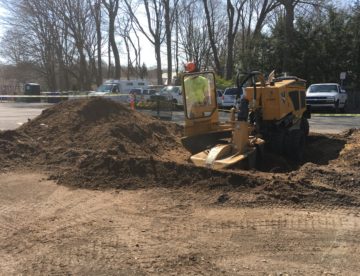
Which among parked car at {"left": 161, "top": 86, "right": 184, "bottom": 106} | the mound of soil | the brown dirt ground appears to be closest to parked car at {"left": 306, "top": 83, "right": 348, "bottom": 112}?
parked car at {"left": 161, "top": 86, "right": 184, "bottom": 106}

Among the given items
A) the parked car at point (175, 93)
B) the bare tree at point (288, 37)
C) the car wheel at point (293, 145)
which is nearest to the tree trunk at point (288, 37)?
the bare tree at point (288, 37)

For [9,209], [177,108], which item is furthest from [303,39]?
[9,209]

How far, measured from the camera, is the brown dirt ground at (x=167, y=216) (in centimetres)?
491

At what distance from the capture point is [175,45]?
233 feet

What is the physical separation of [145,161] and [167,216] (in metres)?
2.11

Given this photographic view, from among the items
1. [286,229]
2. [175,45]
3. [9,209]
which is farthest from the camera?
[175,45]

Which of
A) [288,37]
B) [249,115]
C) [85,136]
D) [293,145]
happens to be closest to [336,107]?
[288,37]

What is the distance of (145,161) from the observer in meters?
8.34

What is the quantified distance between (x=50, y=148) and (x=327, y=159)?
19.8 ft

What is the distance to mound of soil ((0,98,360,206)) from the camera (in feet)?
23.2

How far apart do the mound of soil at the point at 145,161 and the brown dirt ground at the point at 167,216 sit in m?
0.03

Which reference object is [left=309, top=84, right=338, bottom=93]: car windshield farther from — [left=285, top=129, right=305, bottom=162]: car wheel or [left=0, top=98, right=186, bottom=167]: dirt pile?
[left=285, top=129, right=305, bottom=162]: car wheel

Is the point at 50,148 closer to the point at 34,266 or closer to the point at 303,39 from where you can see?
the point at 34,266

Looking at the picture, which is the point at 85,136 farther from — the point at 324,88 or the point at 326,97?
the point at 324,88
